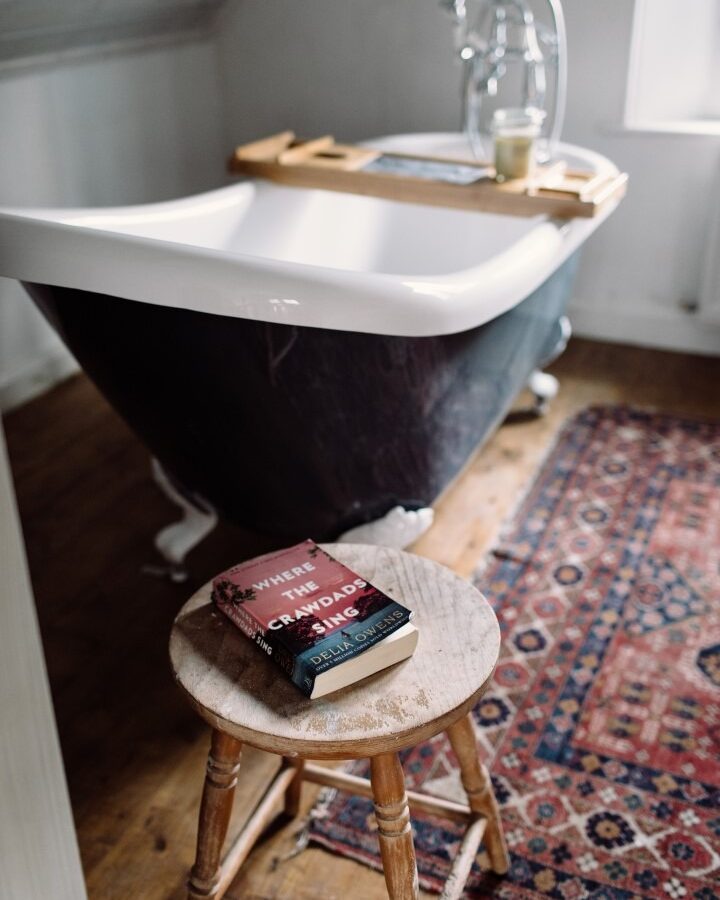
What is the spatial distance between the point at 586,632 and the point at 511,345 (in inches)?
21.8

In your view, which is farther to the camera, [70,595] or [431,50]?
[431,50]

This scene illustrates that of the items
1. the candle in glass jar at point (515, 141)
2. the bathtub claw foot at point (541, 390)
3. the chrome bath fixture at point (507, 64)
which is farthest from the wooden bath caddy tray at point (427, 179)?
the bathtub claw foot at point (541, 390)

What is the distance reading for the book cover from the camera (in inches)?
36.9

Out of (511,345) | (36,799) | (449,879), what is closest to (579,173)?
(511,345)

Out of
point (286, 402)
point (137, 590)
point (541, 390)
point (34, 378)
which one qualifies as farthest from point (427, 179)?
point (34, 378)

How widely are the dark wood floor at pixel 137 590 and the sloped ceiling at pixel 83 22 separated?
88cm

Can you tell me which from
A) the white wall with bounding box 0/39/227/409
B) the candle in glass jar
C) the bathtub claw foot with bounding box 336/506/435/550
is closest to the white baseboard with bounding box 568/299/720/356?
the candle in glass jar

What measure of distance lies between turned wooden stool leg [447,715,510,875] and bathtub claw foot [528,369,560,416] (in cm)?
139

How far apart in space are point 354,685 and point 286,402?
0.62 metres

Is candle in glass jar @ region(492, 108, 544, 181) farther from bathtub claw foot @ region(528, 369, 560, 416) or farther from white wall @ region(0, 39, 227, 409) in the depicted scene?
white wall @ region(0, 39, 227, 409)

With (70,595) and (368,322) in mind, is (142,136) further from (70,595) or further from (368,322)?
(368,322)

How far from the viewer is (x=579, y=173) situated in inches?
83.1

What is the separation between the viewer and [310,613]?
0.99 metres

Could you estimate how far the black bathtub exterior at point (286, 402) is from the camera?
1434mm
